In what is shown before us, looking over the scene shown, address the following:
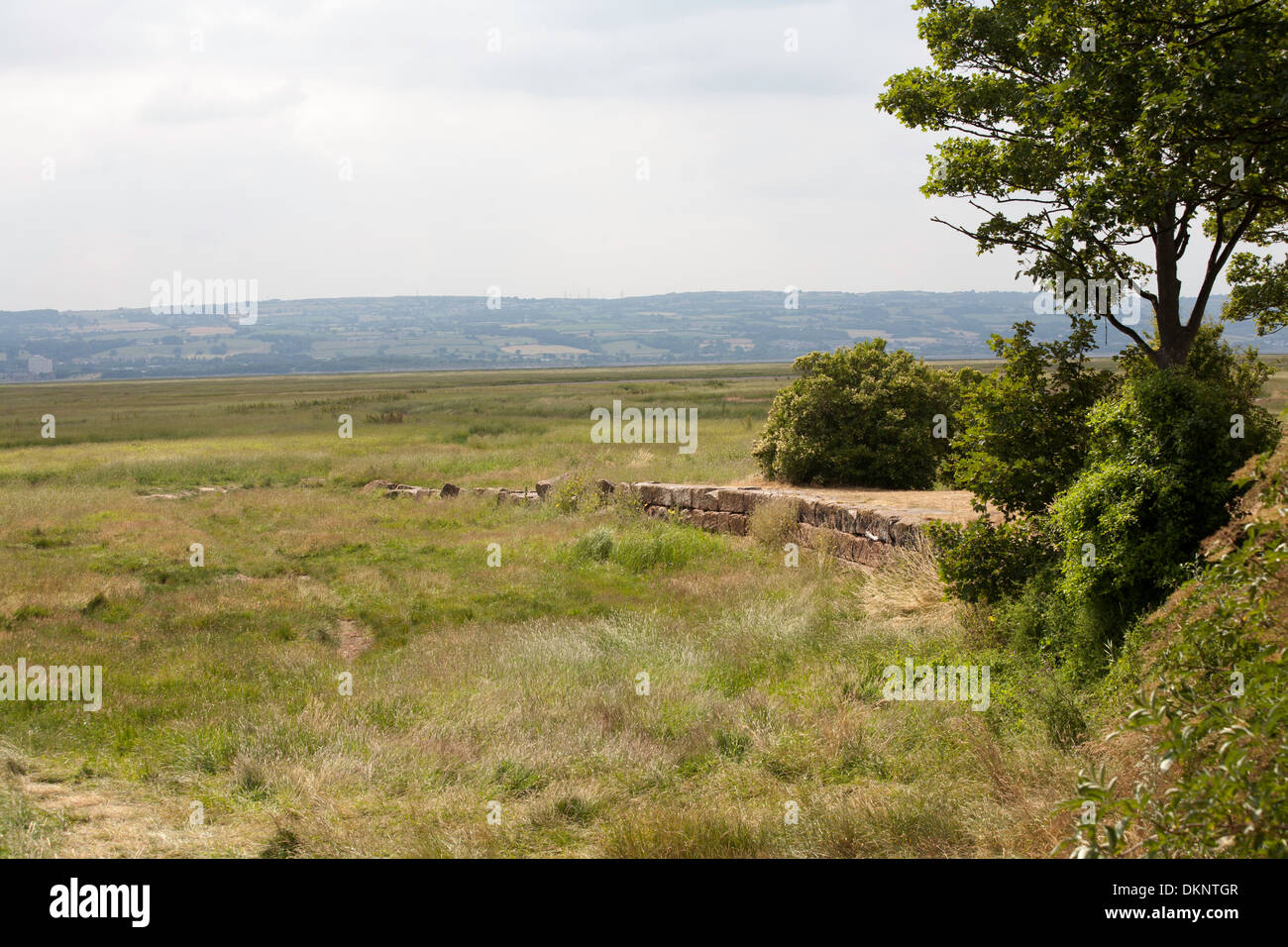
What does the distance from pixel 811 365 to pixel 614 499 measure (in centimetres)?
452

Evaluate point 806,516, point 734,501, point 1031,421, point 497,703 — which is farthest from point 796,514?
point 497,703

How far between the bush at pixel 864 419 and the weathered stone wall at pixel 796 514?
123 cm

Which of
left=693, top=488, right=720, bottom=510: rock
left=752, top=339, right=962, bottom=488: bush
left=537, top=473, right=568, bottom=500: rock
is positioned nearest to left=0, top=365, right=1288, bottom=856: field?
left=693, top=488, right=720, bottom=510: rock

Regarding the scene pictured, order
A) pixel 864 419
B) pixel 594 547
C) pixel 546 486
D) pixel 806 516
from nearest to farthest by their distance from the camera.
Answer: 1. pixel 806 516
2. pixel 594 547
3. pixel 864 419
4. pixel 546 486

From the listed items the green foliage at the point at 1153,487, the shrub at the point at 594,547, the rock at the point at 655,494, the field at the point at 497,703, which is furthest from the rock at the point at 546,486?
the green foliage at the point at 1153,487

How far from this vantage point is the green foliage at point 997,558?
8578mm

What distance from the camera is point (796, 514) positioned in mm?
14336

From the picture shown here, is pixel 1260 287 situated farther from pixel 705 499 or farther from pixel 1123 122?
pixel 705 499

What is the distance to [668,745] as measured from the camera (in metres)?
6.79

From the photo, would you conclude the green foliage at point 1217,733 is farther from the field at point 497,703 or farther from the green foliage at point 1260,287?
the green foliage at point 1260,287

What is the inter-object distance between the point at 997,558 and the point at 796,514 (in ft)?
18.7

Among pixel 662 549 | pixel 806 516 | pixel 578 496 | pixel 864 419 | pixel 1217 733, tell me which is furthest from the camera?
pixel 578 496
